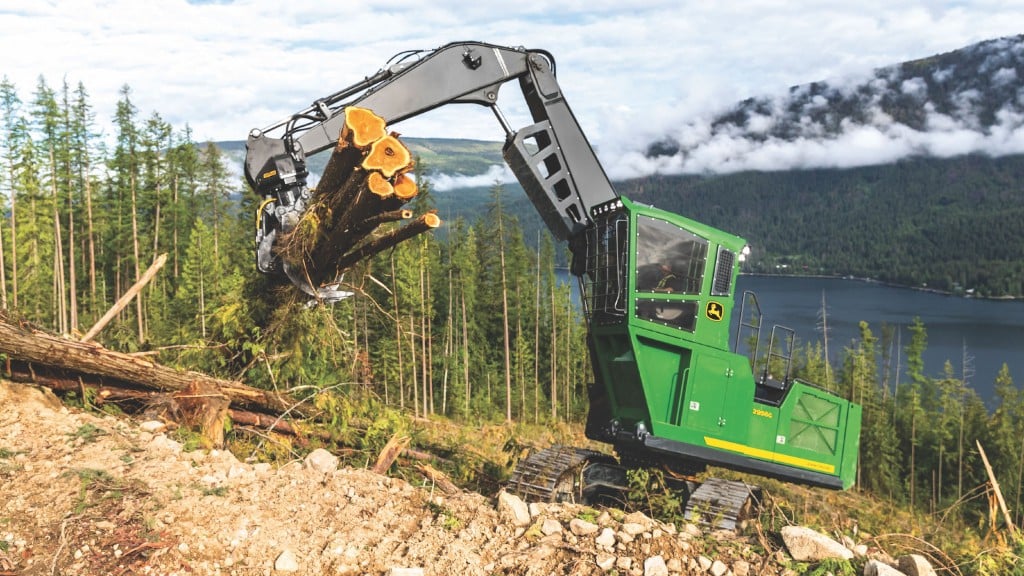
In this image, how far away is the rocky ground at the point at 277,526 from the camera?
16.2 feet

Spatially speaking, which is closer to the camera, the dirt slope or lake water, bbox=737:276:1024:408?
the dirt slope

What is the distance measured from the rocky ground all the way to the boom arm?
2867 mm

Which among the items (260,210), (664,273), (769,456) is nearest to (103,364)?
(260,210)

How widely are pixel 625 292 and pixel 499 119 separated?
2467 mm

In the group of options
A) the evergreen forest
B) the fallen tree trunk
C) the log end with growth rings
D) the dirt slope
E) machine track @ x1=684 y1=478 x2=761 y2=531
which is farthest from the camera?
the evergreen forest

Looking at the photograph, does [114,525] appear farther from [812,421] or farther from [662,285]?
[812,421]

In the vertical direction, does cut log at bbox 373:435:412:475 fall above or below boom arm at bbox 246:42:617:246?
below

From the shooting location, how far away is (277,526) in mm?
5430

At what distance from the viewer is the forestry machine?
25.6 feet

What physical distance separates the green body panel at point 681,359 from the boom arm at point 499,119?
82 centimetres

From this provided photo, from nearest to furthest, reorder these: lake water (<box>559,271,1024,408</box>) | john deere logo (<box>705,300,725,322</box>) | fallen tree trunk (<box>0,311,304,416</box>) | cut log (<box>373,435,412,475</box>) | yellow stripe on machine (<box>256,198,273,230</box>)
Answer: fallen tree trunk (<box>0,311,304,416</box>) < cut log (<box>373,435,412,475</box>) < yellow stripe on machine (<box>256,198,273,230</box>) < john deere logo (<box>705,300,725,322</box>) < lake water (<box>559,271,1024,408</box>)

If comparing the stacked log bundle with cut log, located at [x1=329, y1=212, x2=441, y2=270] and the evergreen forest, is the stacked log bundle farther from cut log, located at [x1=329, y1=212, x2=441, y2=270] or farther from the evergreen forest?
the evergreen forest

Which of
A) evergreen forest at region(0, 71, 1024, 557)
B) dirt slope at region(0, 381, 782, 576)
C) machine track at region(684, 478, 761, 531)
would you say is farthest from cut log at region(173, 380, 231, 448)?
evergreen forest at region(0, 71, 1024, 557)

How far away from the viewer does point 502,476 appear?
29.5ft
